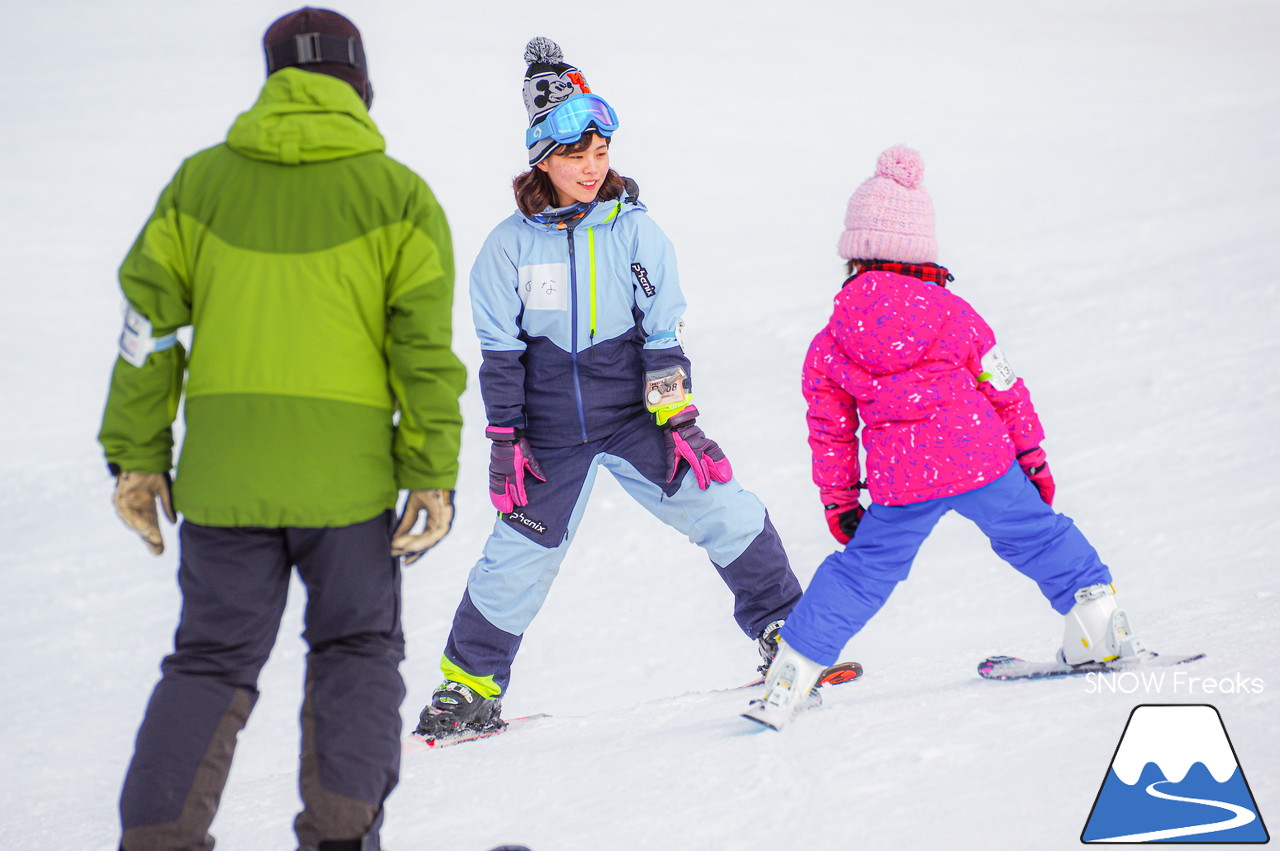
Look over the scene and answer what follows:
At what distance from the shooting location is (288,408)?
197 cm

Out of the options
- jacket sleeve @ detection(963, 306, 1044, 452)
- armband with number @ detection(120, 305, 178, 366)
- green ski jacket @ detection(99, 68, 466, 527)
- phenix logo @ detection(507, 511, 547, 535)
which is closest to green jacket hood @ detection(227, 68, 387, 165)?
green ski jacket @ detection(99, 68, 466, 527)

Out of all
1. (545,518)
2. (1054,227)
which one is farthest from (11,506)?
(1054,227)

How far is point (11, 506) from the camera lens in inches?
256

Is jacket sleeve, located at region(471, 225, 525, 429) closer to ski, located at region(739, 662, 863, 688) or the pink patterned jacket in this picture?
the pink patterned jacket

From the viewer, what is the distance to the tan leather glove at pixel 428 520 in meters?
2.08

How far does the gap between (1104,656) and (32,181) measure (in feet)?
49.7

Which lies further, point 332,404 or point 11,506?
point 11,506

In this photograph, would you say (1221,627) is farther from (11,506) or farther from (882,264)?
(11,506)

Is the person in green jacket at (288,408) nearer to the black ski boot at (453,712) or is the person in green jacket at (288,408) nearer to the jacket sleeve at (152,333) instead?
the jacket sleeve at (152,333)

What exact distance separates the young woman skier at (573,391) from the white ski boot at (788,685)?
428 millimetres

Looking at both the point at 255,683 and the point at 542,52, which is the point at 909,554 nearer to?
the point at 255,683

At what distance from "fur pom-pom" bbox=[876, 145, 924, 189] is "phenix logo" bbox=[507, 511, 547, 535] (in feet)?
4.43

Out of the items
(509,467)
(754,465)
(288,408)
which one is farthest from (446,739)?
(754,465)

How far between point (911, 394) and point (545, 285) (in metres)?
1.05
